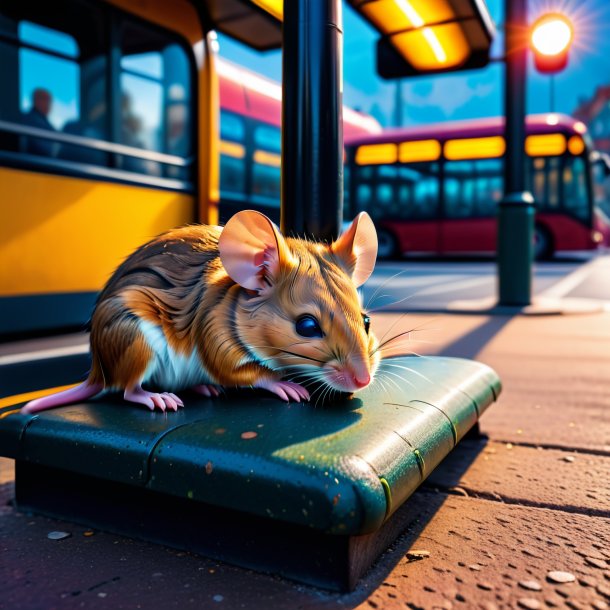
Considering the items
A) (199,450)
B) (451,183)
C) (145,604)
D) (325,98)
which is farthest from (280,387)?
(451,183)

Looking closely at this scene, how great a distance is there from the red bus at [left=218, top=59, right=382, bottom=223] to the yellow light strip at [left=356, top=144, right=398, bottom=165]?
5.71 m

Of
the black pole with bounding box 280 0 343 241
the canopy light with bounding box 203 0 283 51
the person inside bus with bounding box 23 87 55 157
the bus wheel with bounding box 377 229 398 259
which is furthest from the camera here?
the bus wheel with bounding box 377 229 398 259

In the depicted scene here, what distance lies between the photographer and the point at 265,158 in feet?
35.4

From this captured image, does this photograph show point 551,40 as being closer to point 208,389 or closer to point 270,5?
point 270,5

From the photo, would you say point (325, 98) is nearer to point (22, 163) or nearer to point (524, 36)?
point (22, 163)

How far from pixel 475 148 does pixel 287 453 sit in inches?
605

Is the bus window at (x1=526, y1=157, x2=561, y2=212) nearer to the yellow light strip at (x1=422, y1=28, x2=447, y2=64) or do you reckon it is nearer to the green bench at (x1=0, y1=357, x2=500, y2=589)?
the yellow light strip at (x1=422, y1=28, x2=447, y2=64)

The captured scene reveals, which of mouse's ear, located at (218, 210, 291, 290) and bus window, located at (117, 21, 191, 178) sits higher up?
bus window, located at (117, 21, 191, 178)

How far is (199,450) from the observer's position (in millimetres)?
1432

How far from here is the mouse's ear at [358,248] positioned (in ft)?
6.10

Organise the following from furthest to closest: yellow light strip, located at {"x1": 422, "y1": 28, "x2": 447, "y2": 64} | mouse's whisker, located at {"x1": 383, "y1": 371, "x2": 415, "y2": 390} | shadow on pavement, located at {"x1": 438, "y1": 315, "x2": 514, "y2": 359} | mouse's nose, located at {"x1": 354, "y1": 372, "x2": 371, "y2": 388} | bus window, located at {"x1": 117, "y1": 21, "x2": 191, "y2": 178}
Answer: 1. bus window, located at {"x1": 117, "y1": 21, "x2": 191, "y2": 178}
2. yellow light strip, located at {"x1": 422, "y1": 28, "x2": 447, "y2": 64}
3. shadow on pavement, located at {"x1": 438, "y1": 315, "x2": 514, "y2": 359}
4. mouse's whisker, located at {"x1": 383, "y1": 371, "x2": 415, "y2": 390}
5. mouse's nose, located at {"x1": 354, "y1": 372, "x2": 371, "y2": 388}

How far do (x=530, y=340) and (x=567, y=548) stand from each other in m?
3.60

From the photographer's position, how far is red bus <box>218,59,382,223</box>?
33.4 ft

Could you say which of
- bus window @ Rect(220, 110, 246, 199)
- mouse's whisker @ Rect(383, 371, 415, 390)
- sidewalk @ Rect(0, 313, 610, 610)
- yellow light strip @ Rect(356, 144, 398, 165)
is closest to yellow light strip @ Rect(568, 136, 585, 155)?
yellow light strip @ Rect(356, 144, 398, 165)
